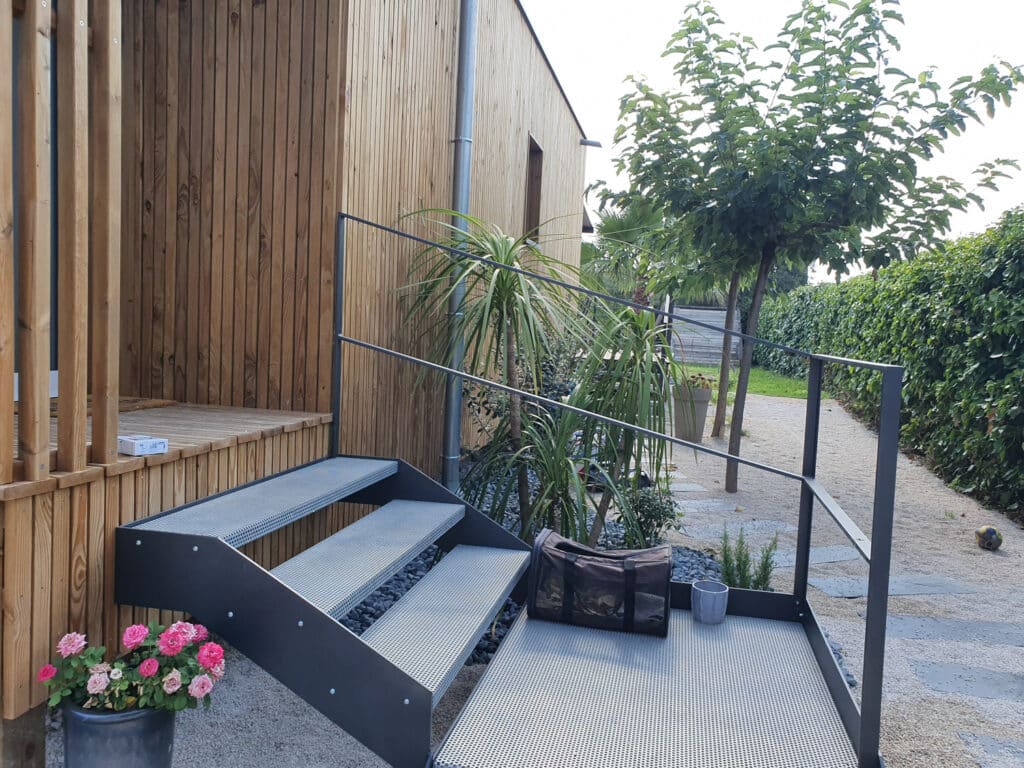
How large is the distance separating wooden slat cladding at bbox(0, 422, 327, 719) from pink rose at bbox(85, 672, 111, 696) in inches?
6.8

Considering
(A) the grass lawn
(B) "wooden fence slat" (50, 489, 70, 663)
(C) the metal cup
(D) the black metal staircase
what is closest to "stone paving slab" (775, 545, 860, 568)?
(C) the metal cup

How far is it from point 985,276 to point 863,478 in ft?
6.00

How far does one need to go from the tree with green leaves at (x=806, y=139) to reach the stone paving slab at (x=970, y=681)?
7.12 ft

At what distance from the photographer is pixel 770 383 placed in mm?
14469

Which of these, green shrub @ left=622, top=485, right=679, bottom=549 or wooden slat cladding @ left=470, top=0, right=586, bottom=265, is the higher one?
wooden slat cladding @ left=470, top=0, right=586, bottom=265

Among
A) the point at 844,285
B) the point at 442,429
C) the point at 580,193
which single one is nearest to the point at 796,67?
the point at 442,429

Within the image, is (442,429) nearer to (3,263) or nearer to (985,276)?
(3,263)

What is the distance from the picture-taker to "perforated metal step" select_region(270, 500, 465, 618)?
2115 mm

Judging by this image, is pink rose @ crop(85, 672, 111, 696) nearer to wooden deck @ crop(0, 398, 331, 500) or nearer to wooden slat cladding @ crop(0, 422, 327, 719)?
wooden slat cladding @ crop(0, 422, 327, 719)

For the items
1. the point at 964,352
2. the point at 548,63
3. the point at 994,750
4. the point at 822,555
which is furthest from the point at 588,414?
the point at 548,63

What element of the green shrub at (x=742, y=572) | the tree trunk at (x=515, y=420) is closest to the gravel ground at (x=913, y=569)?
the green shrub at (x=742, y=572)

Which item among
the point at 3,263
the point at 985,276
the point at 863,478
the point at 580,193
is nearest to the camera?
the point at 3,263

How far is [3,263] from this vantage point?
167 centimetres

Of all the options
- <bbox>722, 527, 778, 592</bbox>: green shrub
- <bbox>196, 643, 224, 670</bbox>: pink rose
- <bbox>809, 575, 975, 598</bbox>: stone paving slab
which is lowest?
<bbox>809, 575, 975, 598</bbox>: stone paving slab
